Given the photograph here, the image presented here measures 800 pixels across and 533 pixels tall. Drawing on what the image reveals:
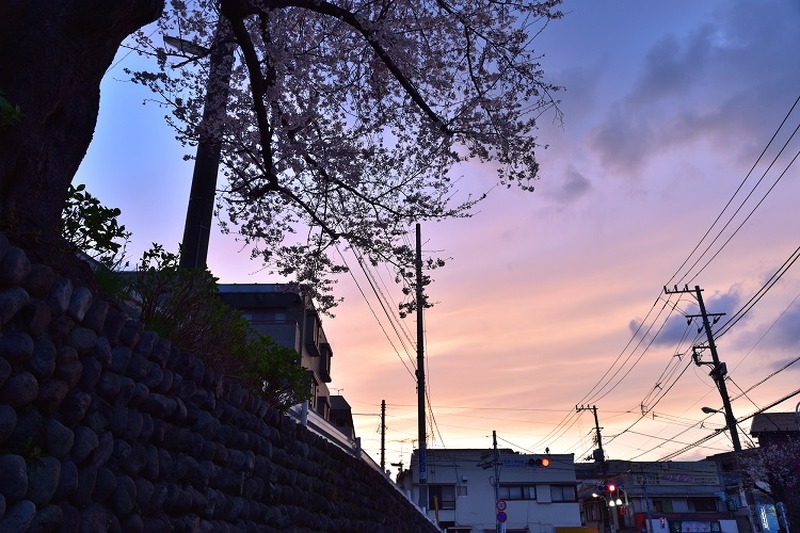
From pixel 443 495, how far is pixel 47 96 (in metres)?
43.1

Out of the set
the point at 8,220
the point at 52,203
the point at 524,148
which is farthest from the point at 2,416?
the point at 524,148

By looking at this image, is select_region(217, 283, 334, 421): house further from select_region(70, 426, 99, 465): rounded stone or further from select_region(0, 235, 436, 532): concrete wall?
select_region(70, 426, 99, 465): rounded stone

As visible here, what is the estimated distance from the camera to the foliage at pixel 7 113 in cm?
313

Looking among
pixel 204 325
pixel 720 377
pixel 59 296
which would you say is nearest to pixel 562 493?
pixel 720 377

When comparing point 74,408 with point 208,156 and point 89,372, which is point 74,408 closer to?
point 89,372

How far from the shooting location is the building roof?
44.4 metres

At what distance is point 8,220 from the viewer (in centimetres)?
329

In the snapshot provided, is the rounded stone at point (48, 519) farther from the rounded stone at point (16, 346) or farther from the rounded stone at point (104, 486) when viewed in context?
the rounded stone at point (16, 346)

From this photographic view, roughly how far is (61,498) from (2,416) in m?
0.57

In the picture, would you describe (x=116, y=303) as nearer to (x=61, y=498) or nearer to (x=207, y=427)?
(x=207, y=427)

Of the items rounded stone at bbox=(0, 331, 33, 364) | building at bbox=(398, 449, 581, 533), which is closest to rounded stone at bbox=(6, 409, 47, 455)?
rounded stone at bbox=(0, 331, 33, 364)

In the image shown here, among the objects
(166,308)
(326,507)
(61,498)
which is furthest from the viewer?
(326,507)

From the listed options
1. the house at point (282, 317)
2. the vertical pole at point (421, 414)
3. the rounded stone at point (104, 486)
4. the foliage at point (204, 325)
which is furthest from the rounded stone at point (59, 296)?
the house at point (282, 317)

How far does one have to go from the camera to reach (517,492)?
140ft
